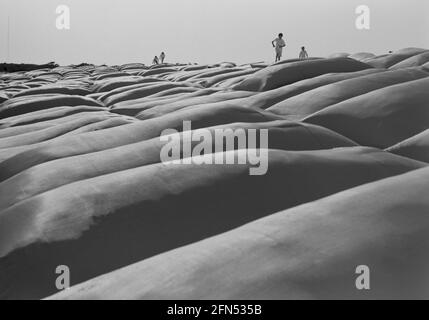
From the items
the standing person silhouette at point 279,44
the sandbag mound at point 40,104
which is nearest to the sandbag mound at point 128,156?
the sandbag mound at point 40,104

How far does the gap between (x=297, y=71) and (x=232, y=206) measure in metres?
2.37

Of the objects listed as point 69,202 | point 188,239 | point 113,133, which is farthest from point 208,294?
point 113,133

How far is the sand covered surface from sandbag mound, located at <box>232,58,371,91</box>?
0.79 m

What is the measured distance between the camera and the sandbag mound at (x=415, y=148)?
2.08m

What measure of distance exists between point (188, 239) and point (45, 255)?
38 cm

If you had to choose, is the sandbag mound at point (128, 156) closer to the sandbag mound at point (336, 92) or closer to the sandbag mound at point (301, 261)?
the sandbag mound at point (336, 92)

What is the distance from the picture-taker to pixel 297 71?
387 cm

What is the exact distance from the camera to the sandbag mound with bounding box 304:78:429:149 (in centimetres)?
243

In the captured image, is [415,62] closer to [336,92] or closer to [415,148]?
[336,92]

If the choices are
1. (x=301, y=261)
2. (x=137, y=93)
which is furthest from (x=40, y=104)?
(x=301, y=261)

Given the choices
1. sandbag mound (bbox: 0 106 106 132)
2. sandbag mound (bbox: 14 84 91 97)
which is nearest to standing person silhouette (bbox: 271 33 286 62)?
sandbag mound (bbox: 14 84 91 97)

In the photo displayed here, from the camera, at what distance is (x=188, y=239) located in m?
1.54

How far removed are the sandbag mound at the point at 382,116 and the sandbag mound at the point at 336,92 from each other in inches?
6.6

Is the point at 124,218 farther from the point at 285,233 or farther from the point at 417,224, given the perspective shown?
the point at 417,224
